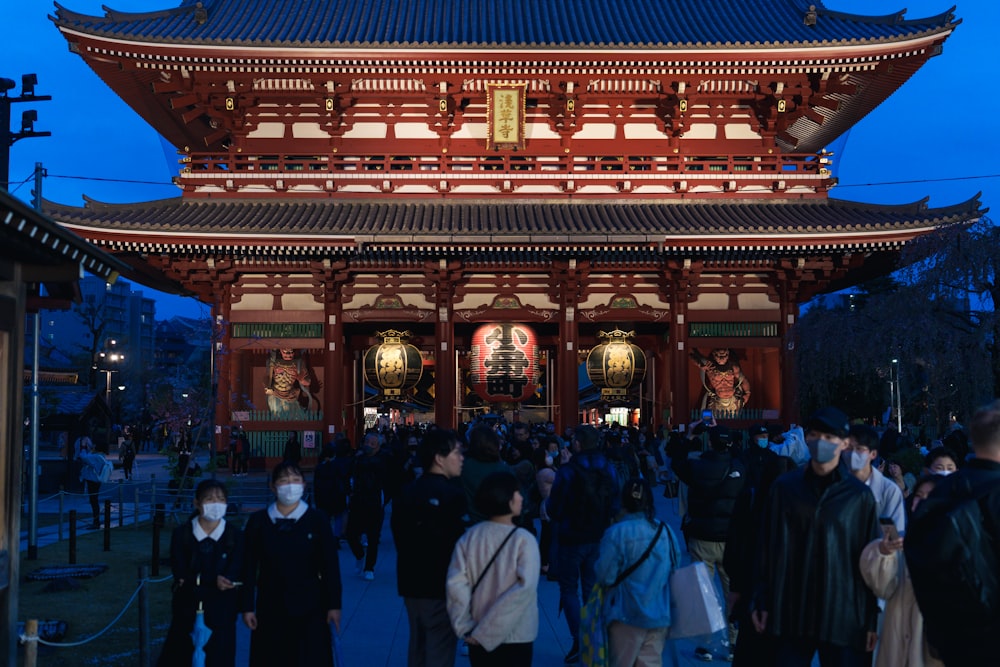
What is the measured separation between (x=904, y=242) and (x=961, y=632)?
58.3 feet

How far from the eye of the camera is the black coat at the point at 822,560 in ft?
17.5

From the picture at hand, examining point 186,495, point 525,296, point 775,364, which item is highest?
point 525,296

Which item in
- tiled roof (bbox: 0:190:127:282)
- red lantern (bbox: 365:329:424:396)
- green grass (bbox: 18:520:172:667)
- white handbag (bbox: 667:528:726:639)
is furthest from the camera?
red lantern (bbox: 365:329:424:396)

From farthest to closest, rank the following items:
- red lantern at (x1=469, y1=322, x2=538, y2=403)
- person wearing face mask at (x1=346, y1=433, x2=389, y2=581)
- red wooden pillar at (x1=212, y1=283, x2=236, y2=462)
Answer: red lantern at (x1=469, y1=322, x2=538, y2=403) < red wooden pillar at (x1=212, y1=283, x2=236, y2=462) < person wearing face mask at (x1=346, y1=433, x2=389, y2=581)

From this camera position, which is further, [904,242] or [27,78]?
[27,78]

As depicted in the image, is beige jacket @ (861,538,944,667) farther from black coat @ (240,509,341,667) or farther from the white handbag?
black coat @ (240,509,341,667)

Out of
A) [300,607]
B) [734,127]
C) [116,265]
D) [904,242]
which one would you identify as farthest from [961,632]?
[734,127]

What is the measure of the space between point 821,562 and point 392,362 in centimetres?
1753

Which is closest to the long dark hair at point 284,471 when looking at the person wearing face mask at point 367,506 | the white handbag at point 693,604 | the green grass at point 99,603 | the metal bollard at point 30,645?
the metal bollard at point 30,645

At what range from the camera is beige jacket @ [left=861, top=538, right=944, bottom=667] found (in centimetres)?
487

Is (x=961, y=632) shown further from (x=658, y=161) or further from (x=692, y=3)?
(x=692, y=3)

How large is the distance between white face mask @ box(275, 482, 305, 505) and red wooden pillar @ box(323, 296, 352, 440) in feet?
51.2

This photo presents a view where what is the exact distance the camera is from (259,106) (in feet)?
76.4

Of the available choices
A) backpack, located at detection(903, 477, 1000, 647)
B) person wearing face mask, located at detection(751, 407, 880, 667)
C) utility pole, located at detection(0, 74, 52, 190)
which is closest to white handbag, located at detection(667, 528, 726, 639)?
person wearing face mask, located at detection(751, 407, 880, 667)
